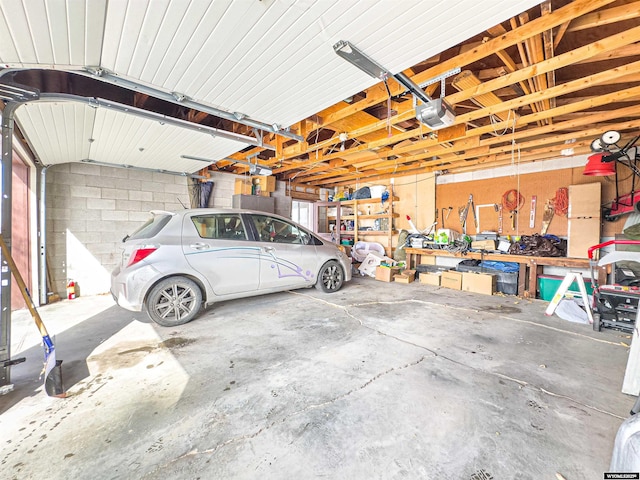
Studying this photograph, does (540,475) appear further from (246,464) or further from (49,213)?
(49,213)

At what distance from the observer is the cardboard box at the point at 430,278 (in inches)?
221

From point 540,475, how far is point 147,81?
366cm

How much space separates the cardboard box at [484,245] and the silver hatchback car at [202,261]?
3.62 meters

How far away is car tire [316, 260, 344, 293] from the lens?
4658 mm

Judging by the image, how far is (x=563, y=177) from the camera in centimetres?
493

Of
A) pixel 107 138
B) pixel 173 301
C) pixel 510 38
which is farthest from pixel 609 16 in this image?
pixel 107 138

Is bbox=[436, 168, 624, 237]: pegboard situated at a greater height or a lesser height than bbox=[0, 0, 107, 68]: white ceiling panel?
lesser

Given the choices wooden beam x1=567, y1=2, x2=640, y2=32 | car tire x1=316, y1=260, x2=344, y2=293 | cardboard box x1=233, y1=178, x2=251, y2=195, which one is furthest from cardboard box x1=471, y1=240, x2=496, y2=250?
cardboard box x1=233, y1=178, x2=251, y2=195

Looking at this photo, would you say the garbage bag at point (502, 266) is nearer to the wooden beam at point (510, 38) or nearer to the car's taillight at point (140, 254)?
the wooden beam at point (510, 38)

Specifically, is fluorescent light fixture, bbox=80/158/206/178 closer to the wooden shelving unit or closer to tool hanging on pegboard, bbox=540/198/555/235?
the wooden shelving unit

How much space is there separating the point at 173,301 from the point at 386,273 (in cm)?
435

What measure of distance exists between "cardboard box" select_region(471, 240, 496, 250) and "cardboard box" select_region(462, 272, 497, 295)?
1.98ft

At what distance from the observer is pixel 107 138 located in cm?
338

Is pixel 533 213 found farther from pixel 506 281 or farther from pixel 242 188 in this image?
pixel 242 188
